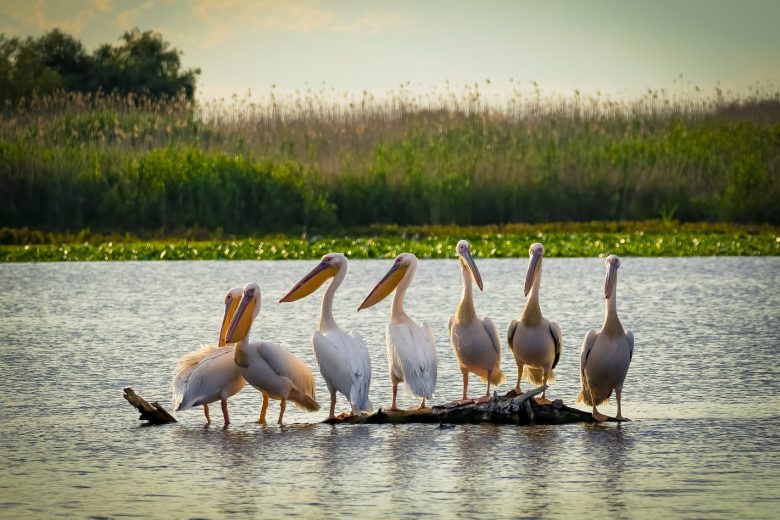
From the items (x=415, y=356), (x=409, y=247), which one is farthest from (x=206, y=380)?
(x=409, y=247)

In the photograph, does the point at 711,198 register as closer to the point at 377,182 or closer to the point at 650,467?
the point at 377,182

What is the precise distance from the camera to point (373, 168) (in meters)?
23.5

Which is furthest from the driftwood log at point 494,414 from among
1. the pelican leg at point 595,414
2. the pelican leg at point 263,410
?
the pelican leg at point 263,410

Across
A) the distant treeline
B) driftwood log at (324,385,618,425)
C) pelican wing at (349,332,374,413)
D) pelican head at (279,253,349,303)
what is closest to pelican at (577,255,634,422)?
Result: driftwood log at (324,385,618,425)

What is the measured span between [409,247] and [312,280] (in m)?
11.0

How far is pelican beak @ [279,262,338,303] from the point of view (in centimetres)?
941

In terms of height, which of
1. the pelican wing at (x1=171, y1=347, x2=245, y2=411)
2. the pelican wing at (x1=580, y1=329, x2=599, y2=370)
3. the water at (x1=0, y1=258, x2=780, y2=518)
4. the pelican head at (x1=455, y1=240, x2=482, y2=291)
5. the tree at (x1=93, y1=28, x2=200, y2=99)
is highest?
the tree at (x1=93, y1=28, x2=200, y2=99)

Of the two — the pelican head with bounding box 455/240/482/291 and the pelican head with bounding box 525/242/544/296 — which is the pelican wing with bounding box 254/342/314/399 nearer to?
the pelican head with bounding box 455/240/482/291

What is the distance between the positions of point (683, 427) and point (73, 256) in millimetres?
13642

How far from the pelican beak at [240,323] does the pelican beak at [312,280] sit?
0.74 meters

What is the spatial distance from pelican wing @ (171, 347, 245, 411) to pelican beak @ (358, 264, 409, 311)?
1262 mm

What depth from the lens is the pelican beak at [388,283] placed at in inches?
369

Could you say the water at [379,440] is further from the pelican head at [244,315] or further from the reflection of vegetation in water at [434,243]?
the reflection of vegetation in water at [434,243]

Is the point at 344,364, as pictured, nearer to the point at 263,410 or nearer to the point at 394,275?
the point at 263,410
